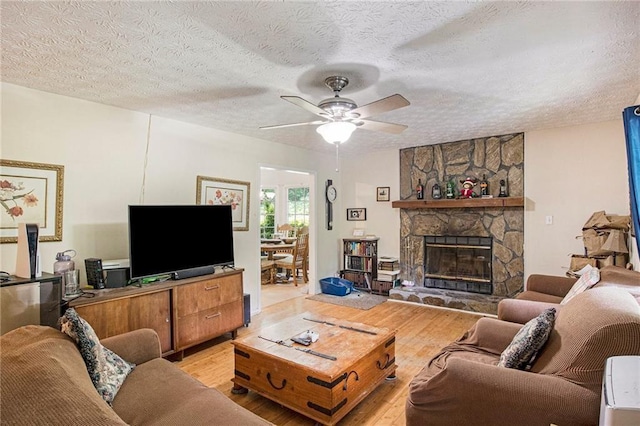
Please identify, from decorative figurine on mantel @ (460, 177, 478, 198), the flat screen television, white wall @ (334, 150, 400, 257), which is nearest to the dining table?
white wall @ (334, 150, 400, 257)

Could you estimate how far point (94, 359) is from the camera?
164 centimetres

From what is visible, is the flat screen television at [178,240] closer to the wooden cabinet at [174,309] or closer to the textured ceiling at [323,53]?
the wooden cabinet at [174,309]

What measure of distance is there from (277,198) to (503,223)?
5.33 meters

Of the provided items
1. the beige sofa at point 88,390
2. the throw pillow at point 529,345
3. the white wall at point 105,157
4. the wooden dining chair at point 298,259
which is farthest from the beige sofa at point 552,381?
the wooden dining chair at point 298,259

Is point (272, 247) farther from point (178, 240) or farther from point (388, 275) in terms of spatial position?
point (178, 240)

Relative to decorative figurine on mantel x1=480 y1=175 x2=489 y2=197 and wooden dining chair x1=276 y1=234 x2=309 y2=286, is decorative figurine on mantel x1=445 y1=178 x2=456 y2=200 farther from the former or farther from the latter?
wooden dining chair x1=276 y1=234 x2=309 y2=286

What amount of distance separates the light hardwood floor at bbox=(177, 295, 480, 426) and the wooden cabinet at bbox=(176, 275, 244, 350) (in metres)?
0.18

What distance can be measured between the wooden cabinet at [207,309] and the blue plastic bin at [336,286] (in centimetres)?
200

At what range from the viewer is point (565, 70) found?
7.75ft

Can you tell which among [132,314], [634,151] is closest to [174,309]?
[132,314]

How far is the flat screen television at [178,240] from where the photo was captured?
2947 millimetres

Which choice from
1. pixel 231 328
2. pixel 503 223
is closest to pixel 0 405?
pixel 231 328

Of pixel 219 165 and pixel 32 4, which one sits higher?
pixel 32 4

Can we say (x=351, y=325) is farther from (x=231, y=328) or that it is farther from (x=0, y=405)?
(x=0, y=405)
